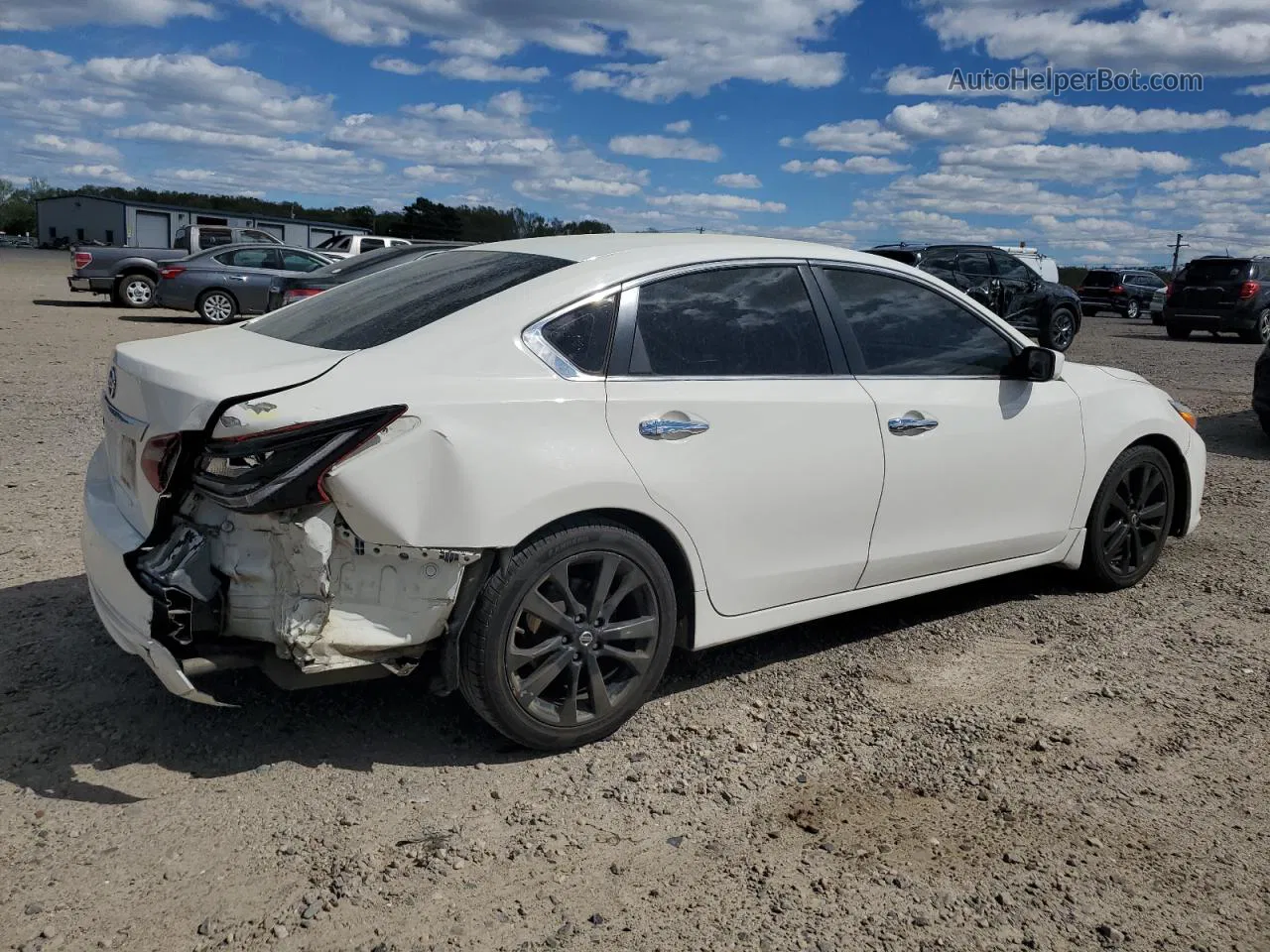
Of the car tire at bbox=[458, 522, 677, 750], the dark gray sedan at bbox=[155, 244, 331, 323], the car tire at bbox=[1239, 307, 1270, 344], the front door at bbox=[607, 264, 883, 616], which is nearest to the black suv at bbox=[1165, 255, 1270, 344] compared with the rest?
the car tire at bbox=[1239, 307, 1270, 344]

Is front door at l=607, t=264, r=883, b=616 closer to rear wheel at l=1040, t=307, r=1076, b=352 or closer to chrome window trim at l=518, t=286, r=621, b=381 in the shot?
chrome window trim at l=518, t=286, r=621, b=381

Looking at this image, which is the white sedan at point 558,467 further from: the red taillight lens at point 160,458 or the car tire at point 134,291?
the car tire at point 134,291

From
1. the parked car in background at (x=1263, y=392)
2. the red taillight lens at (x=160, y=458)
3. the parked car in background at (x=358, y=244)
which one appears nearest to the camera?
the red taillight lens at (x=160, y=458)

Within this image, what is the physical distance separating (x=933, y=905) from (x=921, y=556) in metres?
1.79

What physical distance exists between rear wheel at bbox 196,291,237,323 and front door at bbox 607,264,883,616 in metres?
17.6

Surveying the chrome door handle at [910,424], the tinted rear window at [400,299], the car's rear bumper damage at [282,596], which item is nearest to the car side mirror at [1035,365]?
the chrome door handle at [910,424]

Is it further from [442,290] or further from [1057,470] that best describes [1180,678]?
[442,290]

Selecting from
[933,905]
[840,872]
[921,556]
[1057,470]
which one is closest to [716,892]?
[840,872]

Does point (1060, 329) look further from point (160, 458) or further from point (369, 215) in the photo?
point (369, 215)

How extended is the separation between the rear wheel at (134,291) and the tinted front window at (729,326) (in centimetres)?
2032

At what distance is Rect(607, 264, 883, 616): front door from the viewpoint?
356 centimetres

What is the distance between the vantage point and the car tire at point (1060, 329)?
19.6 metres

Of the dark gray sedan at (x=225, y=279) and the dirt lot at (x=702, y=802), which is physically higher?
the dark gray sedan at (x=225, y=279)

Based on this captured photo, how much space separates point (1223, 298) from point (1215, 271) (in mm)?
713
